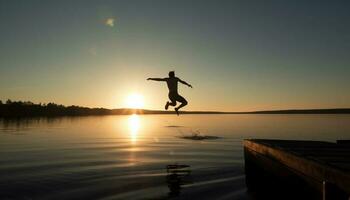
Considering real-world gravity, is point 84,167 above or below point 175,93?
below

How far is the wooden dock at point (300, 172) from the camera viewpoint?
24.4 feet

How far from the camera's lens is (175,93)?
20.1 meters

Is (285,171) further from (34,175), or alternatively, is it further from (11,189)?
(34,175)

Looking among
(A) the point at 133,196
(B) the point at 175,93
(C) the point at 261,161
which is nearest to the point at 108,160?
(B) the point at 175,93

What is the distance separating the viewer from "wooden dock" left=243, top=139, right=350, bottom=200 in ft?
24.4

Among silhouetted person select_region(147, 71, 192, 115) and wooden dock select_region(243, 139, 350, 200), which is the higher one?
silhouetted person select_region(147, 71, 192, 115)

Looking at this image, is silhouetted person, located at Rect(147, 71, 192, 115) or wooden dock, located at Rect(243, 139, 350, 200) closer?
wooden dock, located at Rect(243, 139, 350, 200)

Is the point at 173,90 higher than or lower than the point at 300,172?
higher

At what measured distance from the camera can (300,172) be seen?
949cm

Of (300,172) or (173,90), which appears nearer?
(300,172)

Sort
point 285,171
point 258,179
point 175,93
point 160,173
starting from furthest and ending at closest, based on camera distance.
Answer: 1. point 160,173
2. point 175,93
3. point 258,179
4. point 285,171

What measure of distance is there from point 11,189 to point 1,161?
11575 millimetres

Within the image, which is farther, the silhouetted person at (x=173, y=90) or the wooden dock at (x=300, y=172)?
the silhouetted person at (x=173, y=90)

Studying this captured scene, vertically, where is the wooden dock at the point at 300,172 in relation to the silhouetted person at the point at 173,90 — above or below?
below
